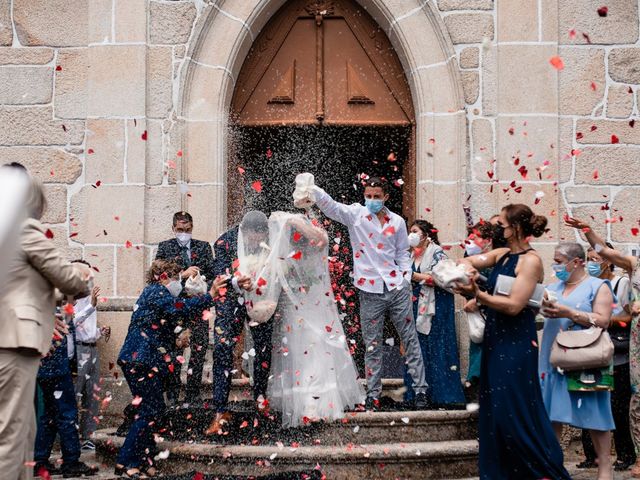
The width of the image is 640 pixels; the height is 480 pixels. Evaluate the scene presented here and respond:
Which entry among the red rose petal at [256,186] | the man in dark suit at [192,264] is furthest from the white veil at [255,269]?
the red rose petal at [256,186]

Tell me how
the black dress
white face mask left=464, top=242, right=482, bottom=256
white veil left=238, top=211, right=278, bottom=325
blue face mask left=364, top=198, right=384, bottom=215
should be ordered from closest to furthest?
the black dress → white veil left=238, top=211, right=278, bottom=325 → blue face mask left=364, top=198, right=384, bottom=215 → white face mask left=464, top=242, right=482, bottom=256

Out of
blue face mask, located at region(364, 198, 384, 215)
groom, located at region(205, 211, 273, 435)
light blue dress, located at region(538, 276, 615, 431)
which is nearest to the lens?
light blue dress, located at region(538, 276, 615, 431)

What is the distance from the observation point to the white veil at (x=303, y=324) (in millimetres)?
7105

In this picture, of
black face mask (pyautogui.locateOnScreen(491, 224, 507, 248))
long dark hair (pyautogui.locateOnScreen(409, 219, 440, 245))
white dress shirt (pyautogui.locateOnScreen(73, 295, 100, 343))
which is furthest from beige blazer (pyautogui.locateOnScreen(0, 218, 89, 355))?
long dark hair (pyautogui.locateOnScreen(409, 219, 440, 245))

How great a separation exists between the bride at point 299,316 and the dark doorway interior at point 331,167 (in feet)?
6.90

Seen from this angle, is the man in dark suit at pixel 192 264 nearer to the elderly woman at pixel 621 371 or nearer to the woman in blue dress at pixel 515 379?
the woman in blue dress at pixel 515 379

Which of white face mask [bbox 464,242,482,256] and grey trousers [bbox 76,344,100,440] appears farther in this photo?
grey trousers [bbox 76,344,100,440]

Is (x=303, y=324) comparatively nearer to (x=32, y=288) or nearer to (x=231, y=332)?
(x=231, y=332)

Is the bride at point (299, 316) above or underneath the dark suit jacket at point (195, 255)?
underneath

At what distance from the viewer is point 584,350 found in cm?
616

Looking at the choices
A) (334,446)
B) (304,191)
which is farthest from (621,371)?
(304,191)

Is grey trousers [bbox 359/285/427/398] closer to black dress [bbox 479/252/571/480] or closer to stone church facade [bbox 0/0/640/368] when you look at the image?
stone church facade [bbox 0/0/640/368]

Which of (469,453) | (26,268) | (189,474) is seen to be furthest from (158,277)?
(469,453)

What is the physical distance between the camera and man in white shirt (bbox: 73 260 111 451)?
26.9 feet
